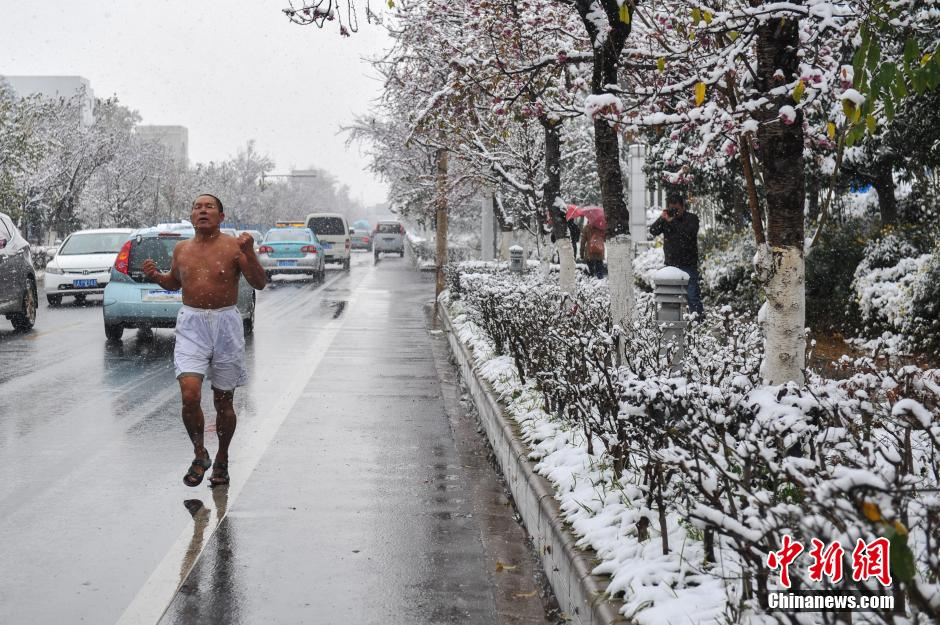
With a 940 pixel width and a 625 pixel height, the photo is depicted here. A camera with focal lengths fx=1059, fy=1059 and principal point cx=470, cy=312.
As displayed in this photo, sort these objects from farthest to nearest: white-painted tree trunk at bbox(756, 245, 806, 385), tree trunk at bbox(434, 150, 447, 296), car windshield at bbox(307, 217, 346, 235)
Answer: car windshield at bbox(307, 217, 346, 235) → tree trunk at bbox(434, 150, 447, 296) → white-painted tree trunk at bbox(756, 245, 806, 385)

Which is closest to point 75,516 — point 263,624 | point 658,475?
point 263,624

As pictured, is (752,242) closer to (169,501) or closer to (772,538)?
(169,501)

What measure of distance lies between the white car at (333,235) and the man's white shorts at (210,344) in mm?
35525

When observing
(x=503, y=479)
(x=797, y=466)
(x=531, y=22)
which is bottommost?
(x=503, y=479)

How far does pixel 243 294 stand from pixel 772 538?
13725mm

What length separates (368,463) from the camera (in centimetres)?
752

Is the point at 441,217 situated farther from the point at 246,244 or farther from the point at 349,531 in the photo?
the point at 349,531

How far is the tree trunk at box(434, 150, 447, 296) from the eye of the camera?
77.6 feet

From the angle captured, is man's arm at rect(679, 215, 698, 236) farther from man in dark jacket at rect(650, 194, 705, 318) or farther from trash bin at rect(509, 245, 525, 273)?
trash bin at rect(509, 245, 525, 273)

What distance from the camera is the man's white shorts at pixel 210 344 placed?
21.9ft

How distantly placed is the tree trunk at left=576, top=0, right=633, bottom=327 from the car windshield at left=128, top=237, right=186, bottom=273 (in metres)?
7.48

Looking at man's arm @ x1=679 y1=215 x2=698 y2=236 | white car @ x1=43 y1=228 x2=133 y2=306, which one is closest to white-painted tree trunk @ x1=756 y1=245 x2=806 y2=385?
man's arm @ x1=679 y1=215 x2=698 y2=236

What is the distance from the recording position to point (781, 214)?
5.57m

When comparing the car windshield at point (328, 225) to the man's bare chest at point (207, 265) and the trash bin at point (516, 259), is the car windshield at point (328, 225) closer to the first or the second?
the trash bin at point (516, 259)
